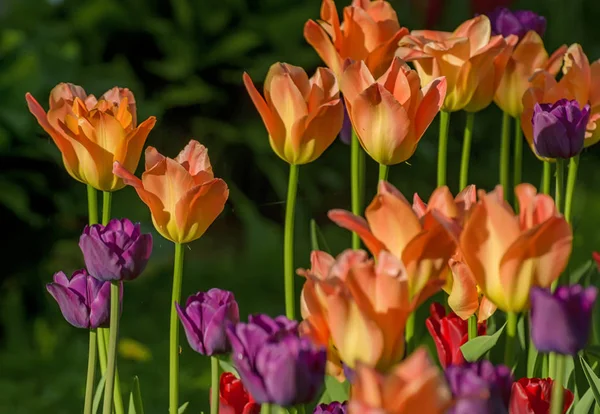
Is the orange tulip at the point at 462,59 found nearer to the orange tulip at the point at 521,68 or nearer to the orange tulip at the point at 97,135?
the orange tulip at the point at 521,68

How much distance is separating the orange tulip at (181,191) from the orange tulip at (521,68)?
14.6 inches

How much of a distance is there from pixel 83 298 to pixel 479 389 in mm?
395

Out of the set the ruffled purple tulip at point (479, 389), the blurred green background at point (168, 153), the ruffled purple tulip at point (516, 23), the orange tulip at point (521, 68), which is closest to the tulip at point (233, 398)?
the ruffled purple tulip at point (479, 389)

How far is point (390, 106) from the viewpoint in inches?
33.9

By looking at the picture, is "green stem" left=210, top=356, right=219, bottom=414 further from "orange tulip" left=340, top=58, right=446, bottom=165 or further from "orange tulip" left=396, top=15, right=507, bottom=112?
"orange tulip" left=396, top=15, right=507, bottom=112

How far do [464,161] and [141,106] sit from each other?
1598mm

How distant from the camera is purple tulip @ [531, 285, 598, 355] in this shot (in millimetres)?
593

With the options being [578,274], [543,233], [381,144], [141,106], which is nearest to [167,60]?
[141,106]

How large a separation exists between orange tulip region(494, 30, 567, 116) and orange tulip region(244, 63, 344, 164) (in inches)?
8.9

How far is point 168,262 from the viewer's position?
3051 mm

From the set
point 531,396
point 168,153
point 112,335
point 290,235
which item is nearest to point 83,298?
point 112,335

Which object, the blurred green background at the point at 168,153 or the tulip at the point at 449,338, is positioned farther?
the blurred green background at the point at 168,153

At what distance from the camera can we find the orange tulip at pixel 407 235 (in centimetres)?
68

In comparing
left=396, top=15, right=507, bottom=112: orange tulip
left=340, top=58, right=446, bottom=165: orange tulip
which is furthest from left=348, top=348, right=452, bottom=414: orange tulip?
left=396, top=15, right=507, bottom=112: orange tulip
